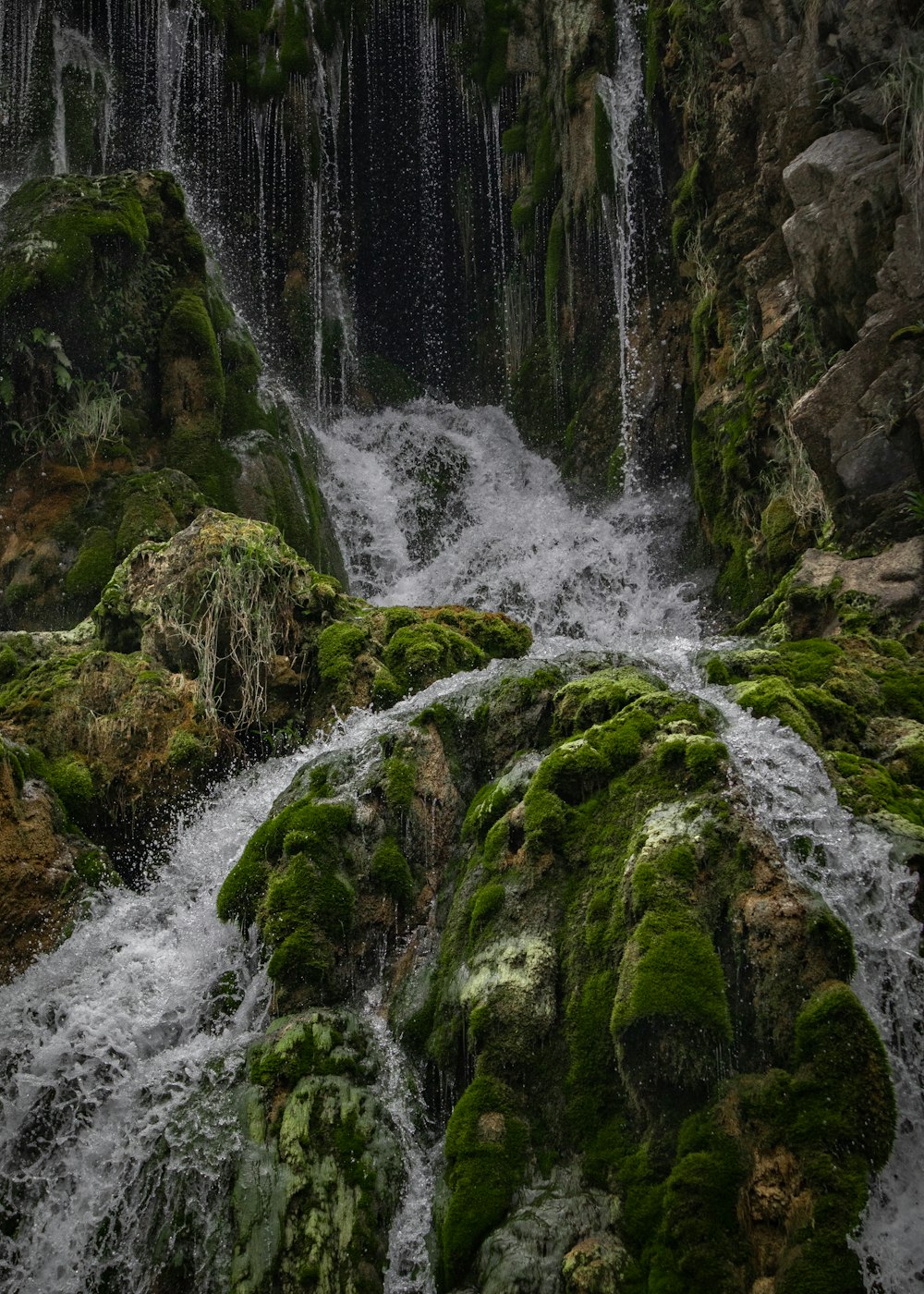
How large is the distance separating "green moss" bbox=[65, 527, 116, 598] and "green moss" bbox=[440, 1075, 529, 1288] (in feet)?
28.8

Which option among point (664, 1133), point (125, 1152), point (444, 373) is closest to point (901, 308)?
point (664, 1133)

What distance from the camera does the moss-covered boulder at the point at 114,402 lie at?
1225 cm

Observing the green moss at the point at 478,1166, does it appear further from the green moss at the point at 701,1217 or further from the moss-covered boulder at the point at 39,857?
the moss-covered boulder at the point at 39,857

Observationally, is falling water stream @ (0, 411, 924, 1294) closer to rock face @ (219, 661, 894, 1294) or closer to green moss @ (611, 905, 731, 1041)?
rock face @ (219, 661, 894, 1294)

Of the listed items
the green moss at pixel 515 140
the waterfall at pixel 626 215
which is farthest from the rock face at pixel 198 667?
the green moss at pixel 515 140

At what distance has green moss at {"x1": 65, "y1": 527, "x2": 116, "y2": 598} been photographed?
38.8 ft

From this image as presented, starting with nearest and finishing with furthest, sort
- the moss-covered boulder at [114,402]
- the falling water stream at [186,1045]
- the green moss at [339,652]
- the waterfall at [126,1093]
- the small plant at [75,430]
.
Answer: the falling water stream at [186,1045]
the waterfall at [126,1093]
the green moss at [339,652]
the moss-covered boulder at [114,402]
the small plant at [75,430]

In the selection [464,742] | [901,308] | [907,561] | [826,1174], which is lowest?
[826,1174]

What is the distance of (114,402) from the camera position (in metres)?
13.1

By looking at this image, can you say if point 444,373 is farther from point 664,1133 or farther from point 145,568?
point 664,1133

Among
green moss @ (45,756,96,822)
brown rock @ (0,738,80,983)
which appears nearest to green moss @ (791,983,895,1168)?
brown rock @ (0,738,80,983)

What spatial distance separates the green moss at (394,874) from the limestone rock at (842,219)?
289 inches

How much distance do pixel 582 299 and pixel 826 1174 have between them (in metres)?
15.4

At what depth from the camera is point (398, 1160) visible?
4.70m
